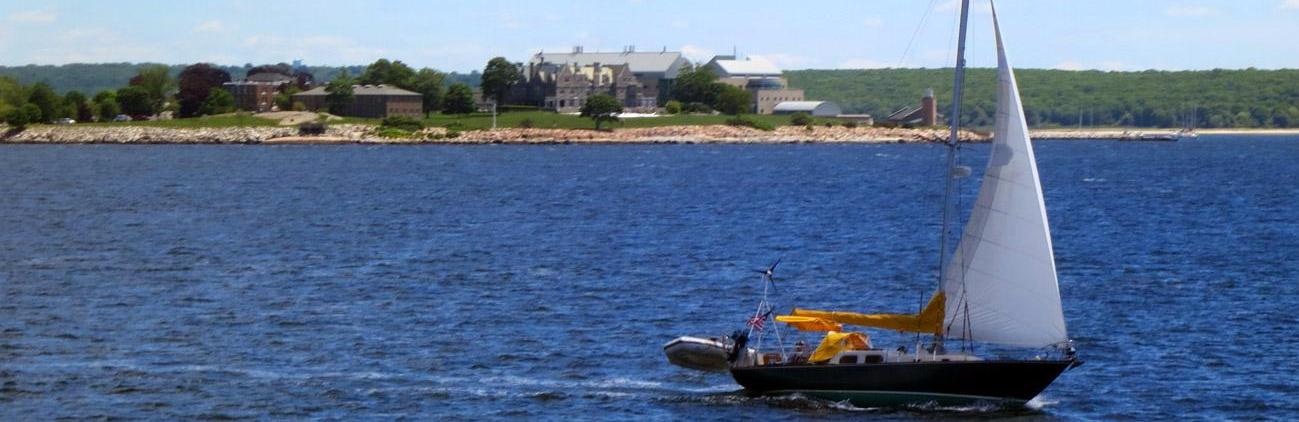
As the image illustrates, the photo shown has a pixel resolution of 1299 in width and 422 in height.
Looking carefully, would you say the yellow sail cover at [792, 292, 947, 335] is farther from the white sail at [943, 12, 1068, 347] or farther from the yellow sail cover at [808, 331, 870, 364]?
the yellow sail cover at [808, 331, 870, 364]

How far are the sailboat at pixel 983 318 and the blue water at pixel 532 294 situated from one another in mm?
577

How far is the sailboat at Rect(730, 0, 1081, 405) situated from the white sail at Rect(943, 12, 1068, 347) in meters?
0.02

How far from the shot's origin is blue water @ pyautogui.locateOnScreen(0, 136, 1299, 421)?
42.1 meters

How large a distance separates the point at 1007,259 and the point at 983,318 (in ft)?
4.62

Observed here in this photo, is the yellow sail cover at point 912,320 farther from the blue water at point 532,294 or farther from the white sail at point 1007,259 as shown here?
the blue water at point 532,294

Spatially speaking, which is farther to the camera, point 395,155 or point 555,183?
point 395,155

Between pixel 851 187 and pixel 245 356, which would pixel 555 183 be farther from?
pixel 245 356

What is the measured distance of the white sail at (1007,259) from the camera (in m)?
38.5

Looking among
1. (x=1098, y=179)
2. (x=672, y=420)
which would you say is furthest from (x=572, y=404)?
(x=1098, y=179)

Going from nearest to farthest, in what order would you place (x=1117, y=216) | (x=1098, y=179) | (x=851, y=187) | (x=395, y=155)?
(x=1117, y=216) < (x=851, y=187) < (x=1098, y=179) < (x=395, y=155)

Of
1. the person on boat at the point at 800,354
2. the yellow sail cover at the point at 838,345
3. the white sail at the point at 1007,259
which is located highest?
the white sail at the point at 1007,259

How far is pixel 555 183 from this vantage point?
13875 centimetres

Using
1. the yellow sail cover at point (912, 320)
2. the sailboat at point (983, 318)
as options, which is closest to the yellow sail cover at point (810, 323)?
the yellow sail cover at point (912, 320)

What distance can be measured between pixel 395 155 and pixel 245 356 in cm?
15288
